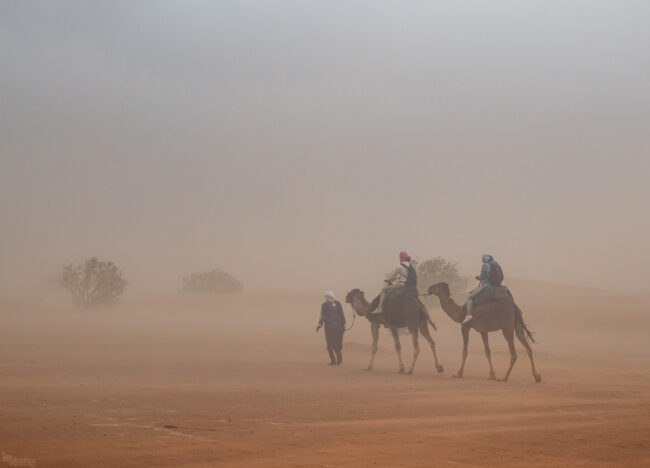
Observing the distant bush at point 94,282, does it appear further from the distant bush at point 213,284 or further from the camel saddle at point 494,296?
the camel saddle at point 494,296

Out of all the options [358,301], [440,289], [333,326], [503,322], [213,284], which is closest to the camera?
[503,322]

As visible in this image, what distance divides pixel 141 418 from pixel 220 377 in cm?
671

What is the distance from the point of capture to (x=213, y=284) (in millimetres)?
82875

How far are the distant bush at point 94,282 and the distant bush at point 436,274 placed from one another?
83.2ft

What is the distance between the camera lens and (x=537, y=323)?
5181cm

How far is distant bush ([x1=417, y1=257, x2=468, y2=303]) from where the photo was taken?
4753cm

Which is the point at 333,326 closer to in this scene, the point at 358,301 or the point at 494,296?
the point at 358,301

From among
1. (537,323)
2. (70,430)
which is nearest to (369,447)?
(70,430)

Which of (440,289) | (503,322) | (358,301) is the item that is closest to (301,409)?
(503,322)

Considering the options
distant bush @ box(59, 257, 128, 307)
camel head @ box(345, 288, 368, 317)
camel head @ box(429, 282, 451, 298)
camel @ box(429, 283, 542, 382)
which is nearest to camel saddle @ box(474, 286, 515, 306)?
camel @ box(429, 283, 542, 382)

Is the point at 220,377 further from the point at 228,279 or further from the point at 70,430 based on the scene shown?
the point at 228,279

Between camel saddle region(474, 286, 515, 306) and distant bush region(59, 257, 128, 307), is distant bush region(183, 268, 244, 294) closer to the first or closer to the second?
distant bush region(59, 257, 128, 307)

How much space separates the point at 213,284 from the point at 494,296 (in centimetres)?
6607

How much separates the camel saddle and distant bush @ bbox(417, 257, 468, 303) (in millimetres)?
27219
